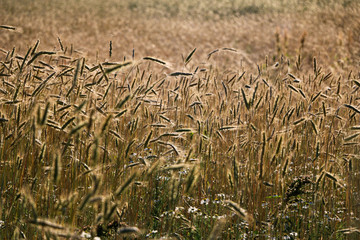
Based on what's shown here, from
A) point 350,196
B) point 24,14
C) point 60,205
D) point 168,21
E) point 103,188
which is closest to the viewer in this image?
point 60,205

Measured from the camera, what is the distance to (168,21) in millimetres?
19141

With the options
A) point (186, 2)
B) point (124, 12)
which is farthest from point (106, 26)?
point (186, 2)

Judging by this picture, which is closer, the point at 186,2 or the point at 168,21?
the point at 168,21

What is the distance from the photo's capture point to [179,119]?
354cm

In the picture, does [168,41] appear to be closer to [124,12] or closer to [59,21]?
[59,21]

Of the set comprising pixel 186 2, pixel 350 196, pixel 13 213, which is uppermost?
pixel 186 2

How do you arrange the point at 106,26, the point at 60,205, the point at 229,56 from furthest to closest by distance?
1. the point at 106,26
2. the point at 229,56
3. the point at 60,205

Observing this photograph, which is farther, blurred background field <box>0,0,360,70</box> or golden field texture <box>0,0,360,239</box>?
blurred background field <box>0,0,360,70</box>

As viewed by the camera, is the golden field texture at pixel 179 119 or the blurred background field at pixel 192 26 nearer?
the golden field texture at pixel 179 119

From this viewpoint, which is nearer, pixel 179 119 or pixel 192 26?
pixel 179 119

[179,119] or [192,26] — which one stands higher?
[192,26]

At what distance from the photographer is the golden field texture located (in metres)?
1.86

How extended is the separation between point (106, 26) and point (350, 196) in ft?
50.0

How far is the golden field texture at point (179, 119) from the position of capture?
1862mm
